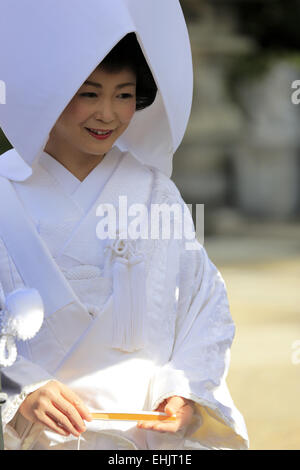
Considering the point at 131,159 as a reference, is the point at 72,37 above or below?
above

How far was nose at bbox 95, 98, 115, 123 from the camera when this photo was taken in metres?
1.54

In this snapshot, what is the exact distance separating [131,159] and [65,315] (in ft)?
1.29

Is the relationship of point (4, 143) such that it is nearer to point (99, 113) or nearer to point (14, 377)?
point (99, 113)

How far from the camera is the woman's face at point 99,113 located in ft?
5.04

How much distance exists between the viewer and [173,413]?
59.3 inches

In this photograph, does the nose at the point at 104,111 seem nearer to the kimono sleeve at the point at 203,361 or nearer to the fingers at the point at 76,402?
the kimono sleeve at the point at 203,361

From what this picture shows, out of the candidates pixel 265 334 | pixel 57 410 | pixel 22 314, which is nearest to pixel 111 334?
pixel 57 410

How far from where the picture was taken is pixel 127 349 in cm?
158

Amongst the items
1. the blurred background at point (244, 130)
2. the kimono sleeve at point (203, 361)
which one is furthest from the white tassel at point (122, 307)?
the blurred background at point (244, 130)

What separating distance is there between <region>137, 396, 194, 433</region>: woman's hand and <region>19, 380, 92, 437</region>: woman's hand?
0.37 feet

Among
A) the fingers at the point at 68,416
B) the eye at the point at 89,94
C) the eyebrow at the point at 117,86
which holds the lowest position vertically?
the fingers at the point at 68,416

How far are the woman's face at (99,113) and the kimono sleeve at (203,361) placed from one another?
302 mm
